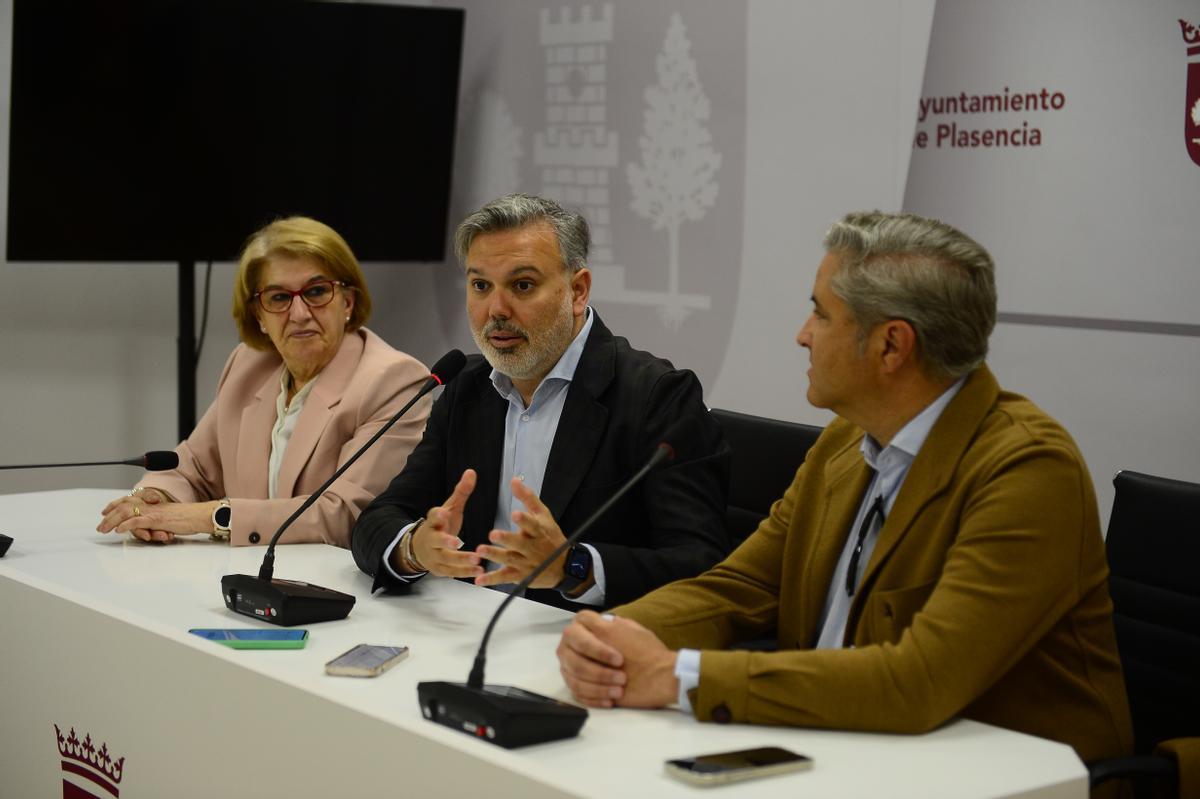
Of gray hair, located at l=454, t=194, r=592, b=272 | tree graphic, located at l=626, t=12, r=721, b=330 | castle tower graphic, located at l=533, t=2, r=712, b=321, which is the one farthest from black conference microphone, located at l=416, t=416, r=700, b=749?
castle tower graphic, located at l=533, t=2, r=712, b=321

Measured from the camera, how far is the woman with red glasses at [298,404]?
121 inches

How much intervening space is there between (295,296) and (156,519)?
0.63 m

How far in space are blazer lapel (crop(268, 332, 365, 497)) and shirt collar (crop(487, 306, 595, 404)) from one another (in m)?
0.53

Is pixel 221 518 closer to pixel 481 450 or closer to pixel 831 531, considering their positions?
pixel 481 450

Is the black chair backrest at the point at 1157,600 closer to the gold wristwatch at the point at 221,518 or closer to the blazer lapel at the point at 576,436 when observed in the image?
the blazer lapel at the point at 576,436

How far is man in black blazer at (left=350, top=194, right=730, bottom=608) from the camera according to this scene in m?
2.58

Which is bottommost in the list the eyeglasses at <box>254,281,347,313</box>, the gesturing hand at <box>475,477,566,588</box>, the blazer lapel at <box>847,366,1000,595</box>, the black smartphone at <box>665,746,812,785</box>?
the black smartphone at <box>665,746,812,785</box>

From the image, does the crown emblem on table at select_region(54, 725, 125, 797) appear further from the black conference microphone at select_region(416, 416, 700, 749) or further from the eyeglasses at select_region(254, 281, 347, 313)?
the eyeglasses at select_region(254, 281, 347, 313)

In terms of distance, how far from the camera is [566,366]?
Result: 2.81 meters

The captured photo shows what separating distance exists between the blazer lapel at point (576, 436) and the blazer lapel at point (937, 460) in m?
0.82

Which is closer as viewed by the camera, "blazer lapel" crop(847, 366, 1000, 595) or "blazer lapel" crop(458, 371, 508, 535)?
"blazer lapel" crop(847, 366, 1000, 595)

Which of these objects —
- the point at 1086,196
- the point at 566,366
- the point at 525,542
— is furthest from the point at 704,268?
the point at 525,542

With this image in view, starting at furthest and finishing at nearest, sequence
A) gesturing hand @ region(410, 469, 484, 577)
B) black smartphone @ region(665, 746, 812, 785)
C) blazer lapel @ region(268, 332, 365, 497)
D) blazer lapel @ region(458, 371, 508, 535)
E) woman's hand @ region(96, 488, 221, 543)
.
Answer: blazer lapel @ region(268, 332, 365, 497)
woman's hand @ region(96, 488, 221, 543)
blazer lapel @ region(458, 371, 508, 535)
gesturing hand @ region(410, 469, 484, 577)
black smartphone @ region(665, 746, 812, 785)

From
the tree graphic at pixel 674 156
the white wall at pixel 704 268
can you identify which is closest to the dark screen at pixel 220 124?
the white wall at pixel 704 268
